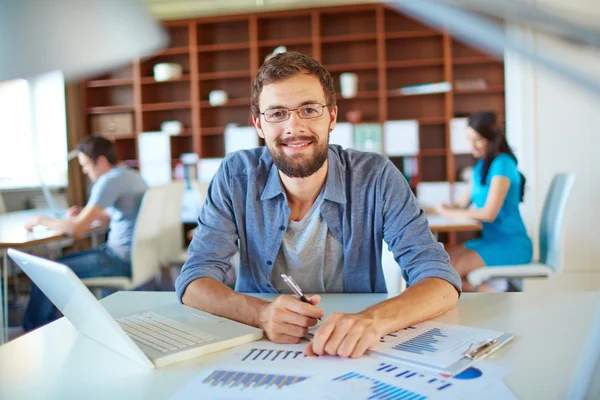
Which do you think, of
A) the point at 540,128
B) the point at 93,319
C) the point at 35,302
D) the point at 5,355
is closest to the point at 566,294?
the point at 93,319

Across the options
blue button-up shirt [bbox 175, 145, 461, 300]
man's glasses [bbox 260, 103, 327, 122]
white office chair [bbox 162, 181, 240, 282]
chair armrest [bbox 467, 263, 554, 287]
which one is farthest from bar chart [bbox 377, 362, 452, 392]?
white office chair [bbox 162, 181, 240, 282]

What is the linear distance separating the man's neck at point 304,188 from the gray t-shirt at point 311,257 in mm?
39

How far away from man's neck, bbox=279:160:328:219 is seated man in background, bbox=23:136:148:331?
1624 millimetres

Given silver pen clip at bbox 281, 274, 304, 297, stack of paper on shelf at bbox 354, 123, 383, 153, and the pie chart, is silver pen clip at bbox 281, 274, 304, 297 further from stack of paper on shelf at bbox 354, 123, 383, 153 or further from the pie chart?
stack of paper on shelf at bbox 354, 123, 383, 153

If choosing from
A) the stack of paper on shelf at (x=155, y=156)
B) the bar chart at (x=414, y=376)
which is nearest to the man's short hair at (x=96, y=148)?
the stack of paper on shelf at (x=155, y=156)

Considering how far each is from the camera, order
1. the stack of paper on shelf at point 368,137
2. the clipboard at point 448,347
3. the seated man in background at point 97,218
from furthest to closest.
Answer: the stack of paper on shelf at point 368,137 < the seated man in background at point 97,218 < the clipboard at point 448,347

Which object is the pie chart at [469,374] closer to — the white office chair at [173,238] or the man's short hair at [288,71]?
the man's short hair at [288,71]

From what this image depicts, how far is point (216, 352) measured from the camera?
0.93 meters

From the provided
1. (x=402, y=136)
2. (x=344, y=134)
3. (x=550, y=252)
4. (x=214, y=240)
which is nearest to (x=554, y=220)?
(x=550, y=252)

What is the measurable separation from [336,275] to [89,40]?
1.29m

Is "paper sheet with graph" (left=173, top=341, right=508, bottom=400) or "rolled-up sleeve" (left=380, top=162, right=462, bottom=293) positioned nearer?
"paper sheet with graph" (left=173, top=341, right=508, bottom=400)

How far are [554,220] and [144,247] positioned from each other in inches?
82.3

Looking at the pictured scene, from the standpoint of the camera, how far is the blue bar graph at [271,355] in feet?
2.91

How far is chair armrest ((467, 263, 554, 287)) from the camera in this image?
2.71 meters
